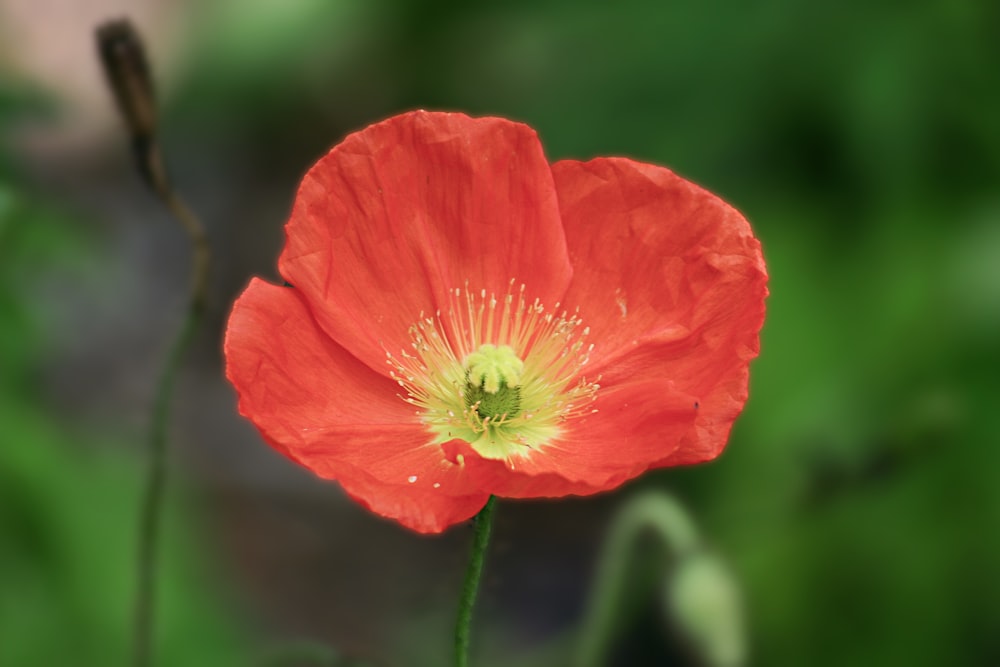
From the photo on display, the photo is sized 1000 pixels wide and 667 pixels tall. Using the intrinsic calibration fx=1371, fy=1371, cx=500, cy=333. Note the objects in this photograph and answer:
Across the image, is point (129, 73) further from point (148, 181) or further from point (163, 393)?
point (163, 393)

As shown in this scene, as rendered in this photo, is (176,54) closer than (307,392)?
No

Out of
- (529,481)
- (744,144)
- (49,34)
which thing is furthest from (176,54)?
(529,481)

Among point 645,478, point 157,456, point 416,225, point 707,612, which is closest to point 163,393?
point 157,456

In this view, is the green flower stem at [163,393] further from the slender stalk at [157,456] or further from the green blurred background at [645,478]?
the green blurred background at [645,478]

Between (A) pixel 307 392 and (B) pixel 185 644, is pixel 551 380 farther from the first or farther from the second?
(B) pixel 185 644

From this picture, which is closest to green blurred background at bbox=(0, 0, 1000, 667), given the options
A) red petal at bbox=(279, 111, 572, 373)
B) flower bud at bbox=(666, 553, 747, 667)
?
flower bud at bbox=(666, 553, 747, 667)

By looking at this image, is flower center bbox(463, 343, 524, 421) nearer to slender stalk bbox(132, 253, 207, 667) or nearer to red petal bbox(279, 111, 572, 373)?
red petal bbox(279, 111, 572, 373)

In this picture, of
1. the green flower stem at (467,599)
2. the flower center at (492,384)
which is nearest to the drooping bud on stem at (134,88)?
the flower center at (492,384)
